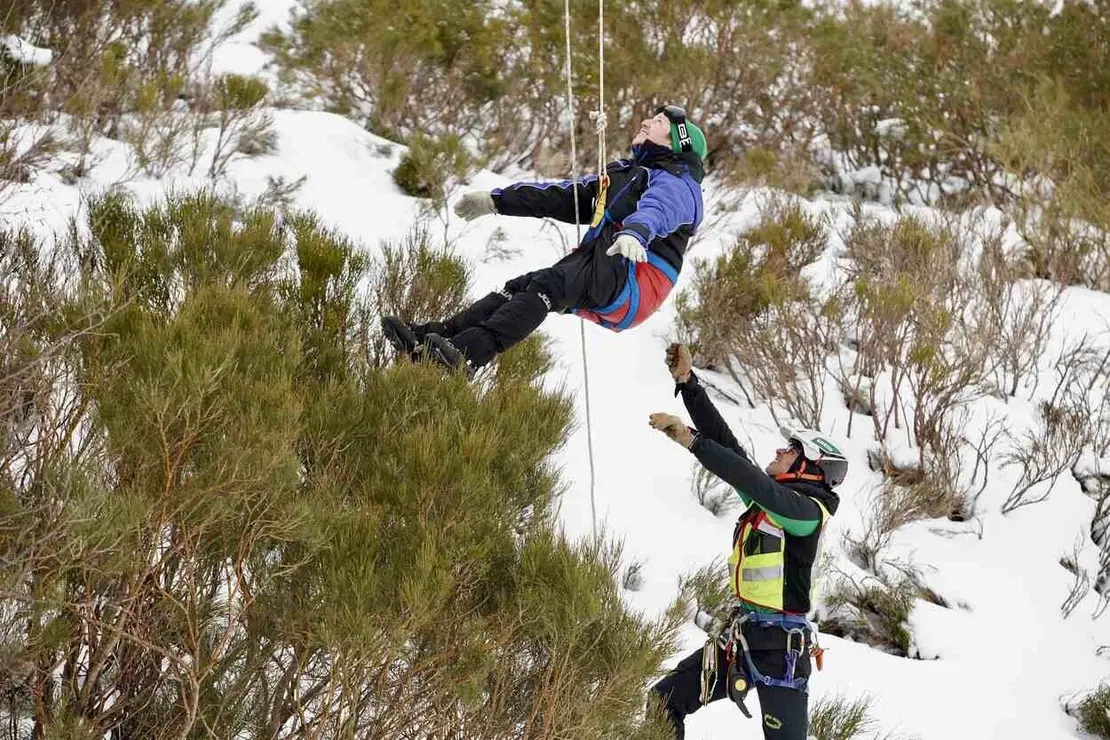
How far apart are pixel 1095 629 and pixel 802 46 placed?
7907mm

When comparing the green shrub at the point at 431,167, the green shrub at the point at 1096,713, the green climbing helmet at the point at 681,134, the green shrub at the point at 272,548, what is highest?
the green shrub at the point at 431,167

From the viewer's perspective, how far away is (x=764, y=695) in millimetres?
3941

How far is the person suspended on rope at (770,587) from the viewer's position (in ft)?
12.5

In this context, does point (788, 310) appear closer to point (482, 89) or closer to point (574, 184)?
point (574, 184)

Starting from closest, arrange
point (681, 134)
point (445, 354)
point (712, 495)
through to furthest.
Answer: point (445, 354)
point (681, 134)
point (712, 495)

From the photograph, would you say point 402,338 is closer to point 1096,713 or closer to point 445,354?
point 445,354

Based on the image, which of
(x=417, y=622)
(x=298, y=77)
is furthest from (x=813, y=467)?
(x=298, y=77)

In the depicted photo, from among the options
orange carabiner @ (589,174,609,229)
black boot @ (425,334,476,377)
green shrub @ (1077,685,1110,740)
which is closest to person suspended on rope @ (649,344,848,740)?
black boot @ (425,334,476,377)

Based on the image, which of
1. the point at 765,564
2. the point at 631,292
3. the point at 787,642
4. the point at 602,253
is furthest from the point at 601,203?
the point at 787,642

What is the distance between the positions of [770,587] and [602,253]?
4.61 ft

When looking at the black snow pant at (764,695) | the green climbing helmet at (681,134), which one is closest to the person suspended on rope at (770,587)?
the black snow pant at (764,695)

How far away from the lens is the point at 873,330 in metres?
7.51

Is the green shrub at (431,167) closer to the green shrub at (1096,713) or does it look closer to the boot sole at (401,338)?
the boot sole at (401,338)

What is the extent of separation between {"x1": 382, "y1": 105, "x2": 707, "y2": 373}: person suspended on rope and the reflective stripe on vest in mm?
967
